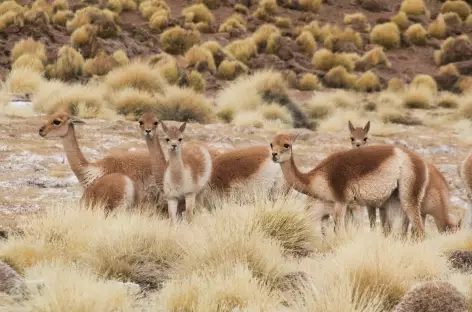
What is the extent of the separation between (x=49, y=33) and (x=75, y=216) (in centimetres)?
1974

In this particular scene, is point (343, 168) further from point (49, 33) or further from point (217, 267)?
point (49, 33)

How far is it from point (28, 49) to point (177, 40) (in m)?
6.87

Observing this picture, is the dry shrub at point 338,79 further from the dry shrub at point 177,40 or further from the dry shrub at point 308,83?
the dry shrub at point 177,40

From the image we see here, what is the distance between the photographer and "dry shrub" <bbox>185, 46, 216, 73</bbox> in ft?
89.1

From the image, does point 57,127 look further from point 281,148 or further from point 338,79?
point 338,79

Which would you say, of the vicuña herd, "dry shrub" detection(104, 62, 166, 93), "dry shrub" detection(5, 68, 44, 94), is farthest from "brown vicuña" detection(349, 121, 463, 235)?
"dry shrub" detection(104, 62, 166, 93)

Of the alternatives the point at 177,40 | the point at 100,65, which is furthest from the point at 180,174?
the point at 177,40

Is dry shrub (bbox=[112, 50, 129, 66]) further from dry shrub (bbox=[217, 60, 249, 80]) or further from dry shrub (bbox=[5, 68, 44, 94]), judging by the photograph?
dry shrub (bbox=[5, 68, 44, 94])

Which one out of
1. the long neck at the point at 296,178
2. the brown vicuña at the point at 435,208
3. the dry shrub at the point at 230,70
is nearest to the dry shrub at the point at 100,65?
the dry shrub at the point at 230,70

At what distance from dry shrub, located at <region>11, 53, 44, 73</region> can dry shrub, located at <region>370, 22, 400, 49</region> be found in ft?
55.6

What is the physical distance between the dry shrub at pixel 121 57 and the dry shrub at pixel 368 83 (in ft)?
26.6

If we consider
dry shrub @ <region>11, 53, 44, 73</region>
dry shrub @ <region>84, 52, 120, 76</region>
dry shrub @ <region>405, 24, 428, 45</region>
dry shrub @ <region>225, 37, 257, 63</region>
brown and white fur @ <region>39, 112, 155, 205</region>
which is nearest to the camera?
brown and white fur @ <region>39, 112, 155, 205</region>

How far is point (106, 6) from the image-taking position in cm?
3359

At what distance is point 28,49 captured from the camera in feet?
79.7
